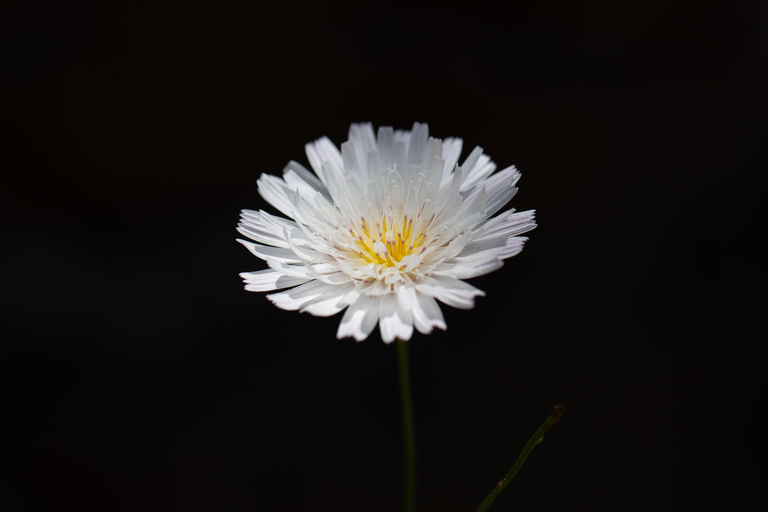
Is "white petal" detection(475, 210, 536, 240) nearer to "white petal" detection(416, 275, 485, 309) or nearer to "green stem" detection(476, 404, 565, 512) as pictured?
"white petal" detection(416, 275, 485, 309)

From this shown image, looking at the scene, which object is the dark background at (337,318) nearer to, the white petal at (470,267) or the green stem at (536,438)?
the white petal at (470,267)

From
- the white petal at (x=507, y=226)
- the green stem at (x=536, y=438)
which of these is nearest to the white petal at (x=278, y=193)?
the white petal at (x=507, y=226)

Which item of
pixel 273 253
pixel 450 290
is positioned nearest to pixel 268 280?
pixel 273 253

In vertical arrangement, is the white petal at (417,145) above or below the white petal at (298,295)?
above

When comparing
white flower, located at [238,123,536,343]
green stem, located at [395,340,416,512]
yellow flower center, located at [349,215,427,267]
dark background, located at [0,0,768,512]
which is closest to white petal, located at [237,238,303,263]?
white flower, located at [238,123,536,343]

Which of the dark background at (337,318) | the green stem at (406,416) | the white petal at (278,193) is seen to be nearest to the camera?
the green stem at (406,416)

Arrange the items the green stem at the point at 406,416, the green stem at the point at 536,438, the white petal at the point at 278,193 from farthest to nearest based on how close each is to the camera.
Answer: the white petal at the point at 278,193 < the green stem at the point at 406,416 < the green stem at the point at 536,438
